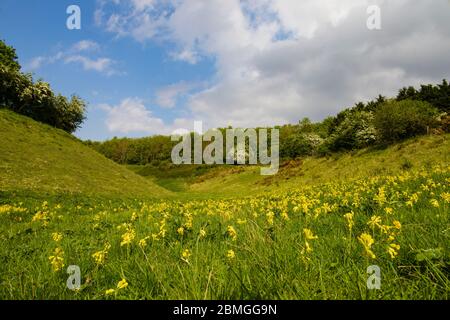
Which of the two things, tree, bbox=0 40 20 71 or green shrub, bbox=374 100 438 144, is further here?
tree, bbox=0 40 20 71

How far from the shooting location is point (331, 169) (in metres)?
39.4

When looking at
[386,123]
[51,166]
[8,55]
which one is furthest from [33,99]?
[386,123]

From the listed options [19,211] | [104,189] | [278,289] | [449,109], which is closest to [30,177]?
[104,189]

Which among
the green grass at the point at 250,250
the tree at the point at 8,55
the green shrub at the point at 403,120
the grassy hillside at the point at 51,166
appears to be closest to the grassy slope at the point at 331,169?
the green shrub at the point at 403,120

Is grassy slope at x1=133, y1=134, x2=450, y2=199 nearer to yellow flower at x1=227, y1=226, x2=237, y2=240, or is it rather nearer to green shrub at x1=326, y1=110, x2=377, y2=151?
green shrub at x1=326, y1=110, x2=377, y2=151

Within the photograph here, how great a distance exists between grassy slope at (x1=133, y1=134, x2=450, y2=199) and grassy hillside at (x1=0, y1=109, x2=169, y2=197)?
8272mm

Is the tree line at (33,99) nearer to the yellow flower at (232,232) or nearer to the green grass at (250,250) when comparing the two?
the green grass at (250,250)

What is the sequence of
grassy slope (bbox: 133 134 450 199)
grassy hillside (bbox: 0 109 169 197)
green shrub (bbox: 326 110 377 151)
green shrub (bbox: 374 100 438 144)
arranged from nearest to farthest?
grassy hillside (bbox: 0 109 169 197)
grassy slope (bbox: 133 134 450 199)
green shrub (bbox: 374 100 438 144)
green shrub (bbox: 326 110 377 151)

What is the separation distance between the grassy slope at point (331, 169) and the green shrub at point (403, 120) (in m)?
2.90

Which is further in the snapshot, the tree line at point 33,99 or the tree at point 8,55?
the tree at point 8,55

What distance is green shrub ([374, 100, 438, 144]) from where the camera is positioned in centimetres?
3694

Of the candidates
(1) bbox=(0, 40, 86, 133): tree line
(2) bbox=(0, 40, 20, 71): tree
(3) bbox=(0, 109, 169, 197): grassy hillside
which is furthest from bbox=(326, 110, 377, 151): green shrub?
(2) bbox=(0, 40, 20, 71): tree

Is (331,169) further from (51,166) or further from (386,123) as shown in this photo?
(51,166)

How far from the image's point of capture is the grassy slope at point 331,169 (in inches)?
1158
